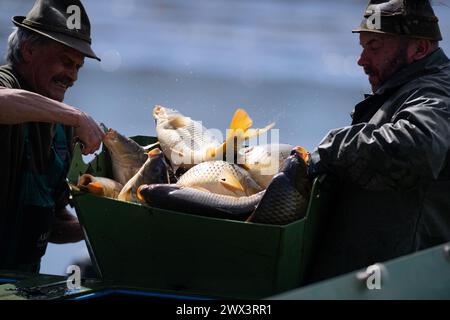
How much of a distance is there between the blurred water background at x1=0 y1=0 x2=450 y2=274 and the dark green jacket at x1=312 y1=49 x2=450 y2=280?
20.0ft

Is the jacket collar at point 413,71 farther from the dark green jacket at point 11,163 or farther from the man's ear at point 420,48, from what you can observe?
the dark green jacket at point 11,163

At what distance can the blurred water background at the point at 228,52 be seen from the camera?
10117 mm

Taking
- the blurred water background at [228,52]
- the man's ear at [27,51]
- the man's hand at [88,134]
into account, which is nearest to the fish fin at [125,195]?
the man's hand at [88,134]

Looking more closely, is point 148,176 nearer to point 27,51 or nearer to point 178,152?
point 178,152

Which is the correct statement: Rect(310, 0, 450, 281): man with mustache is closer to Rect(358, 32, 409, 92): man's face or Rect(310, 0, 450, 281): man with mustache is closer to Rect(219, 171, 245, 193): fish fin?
Rect(358, 32, 409, 92): man's face

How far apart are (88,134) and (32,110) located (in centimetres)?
22

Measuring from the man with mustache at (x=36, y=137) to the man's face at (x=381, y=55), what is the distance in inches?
47.7

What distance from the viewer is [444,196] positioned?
8.93ft

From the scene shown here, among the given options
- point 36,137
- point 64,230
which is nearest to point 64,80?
point 36,137

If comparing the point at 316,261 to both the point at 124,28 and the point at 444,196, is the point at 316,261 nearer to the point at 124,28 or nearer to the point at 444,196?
the point at 444,196

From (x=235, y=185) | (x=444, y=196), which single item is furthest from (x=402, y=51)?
(x=235, y=185)

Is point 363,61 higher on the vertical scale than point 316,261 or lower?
higher

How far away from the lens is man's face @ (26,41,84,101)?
346 cm
